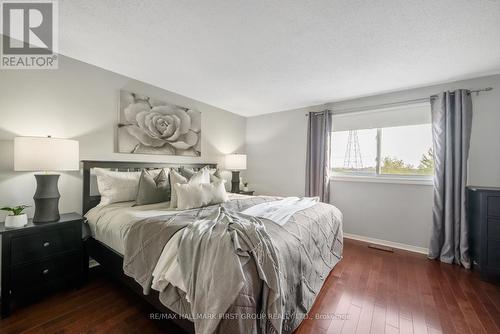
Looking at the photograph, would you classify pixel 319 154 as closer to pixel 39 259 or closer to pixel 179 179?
pixel 179 179

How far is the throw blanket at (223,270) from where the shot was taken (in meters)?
1.02

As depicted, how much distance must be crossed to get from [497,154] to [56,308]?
4.82 metres

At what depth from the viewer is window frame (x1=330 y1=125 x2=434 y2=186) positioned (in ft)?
9.59

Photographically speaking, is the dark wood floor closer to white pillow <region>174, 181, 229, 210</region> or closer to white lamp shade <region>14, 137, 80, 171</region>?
white pillow <region>174, 181, 229, 210</region>

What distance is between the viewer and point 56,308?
5.54 feet

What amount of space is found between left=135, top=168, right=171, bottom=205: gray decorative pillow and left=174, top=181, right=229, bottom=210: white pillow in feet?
1.19

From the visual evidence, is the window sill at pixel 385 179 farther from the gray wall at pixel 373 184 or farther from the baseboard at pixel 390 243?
the baseboard at pixel 390 243

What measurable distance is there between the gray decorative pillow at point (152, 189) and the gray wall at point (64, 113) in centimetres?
53

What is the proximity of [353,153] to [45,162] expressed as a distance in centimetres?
393

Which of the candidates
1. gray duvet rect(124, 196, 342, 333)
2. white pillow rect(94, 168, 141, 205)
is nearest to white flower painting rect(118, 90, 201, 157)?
white pillow rect(94, 168, 141, 205)

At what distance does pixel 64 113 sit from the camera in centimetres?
218

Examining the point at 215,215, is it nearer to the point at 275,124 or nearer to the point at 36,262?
the point at 36,262

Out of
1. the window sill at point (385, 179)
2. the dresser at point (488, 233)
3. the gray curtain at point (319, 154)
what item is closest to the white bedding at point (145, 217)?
the gray curtain at point (319, 154)

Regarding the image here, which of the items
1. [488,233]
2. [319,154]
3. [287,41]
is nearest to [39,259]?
[287,41]
